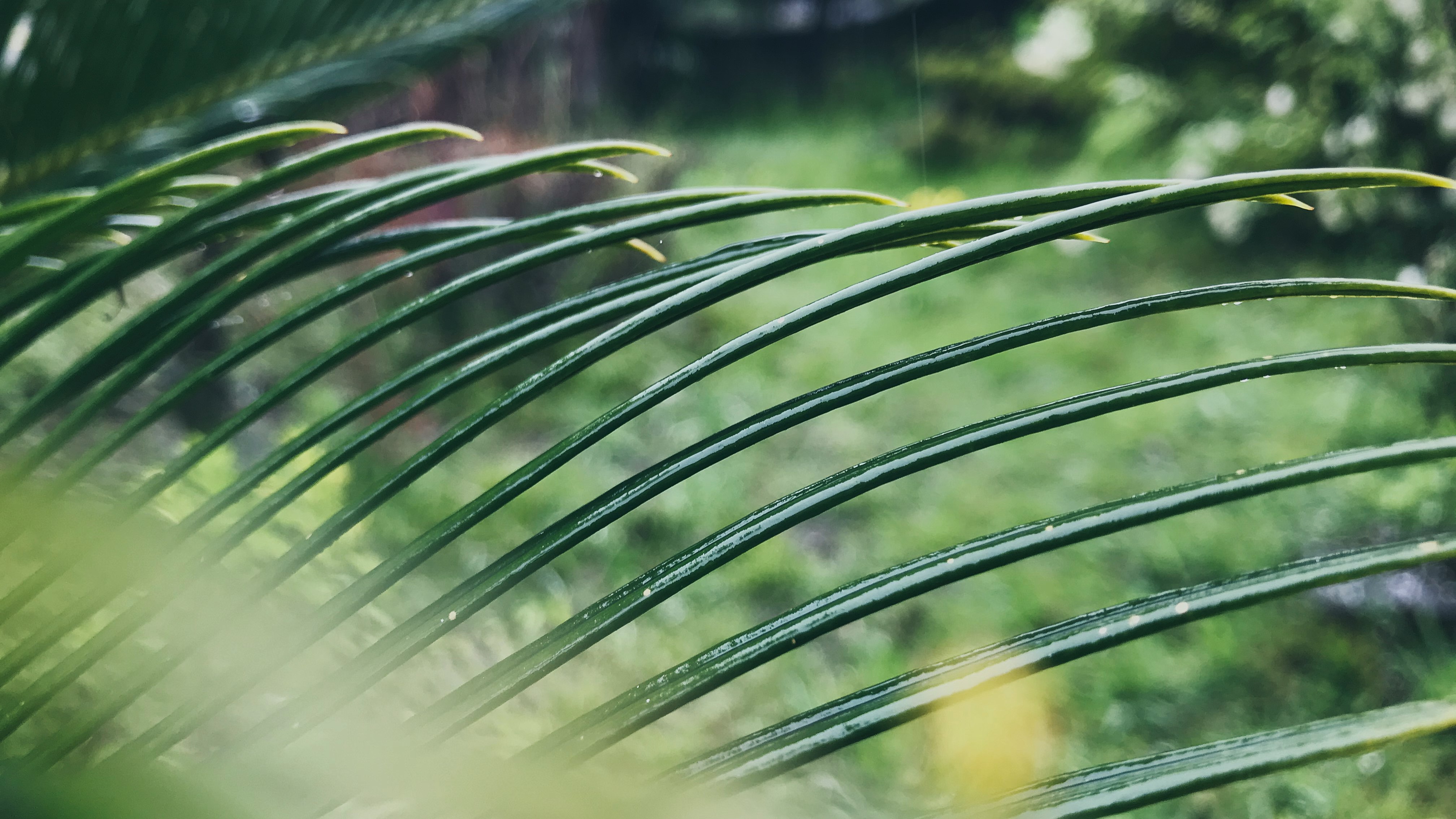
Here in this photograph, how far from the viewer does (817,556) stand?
7.91 ft

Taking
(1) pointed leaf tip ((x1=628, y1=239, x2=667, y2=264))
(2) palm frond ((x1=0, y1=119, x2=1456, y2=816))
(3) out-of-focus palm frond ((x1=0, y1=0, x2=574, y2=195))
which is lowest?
(2) palm frond ((x1=0, y1=119, x2=1456, y2=816))

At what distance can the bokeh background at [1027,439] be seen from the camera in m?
1.77

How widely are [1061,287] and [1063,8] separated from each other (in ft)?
6.09

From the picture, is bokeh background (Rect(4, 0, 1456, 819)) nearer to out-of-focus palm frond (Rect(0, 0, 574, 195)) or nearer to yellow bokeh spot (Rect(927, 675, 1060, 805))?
yellow bokeh spot (Rect(927, 675, 1060, 805))

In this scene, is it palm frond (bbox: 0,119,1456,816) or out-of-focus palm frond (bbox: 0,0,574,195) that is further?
out-of-focus palm frond (bbox: 0,0,574,195)

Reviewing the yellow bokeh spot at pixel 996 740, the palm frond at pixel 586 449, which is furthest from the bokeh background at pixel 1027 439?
the palm frond at pixel 586 449

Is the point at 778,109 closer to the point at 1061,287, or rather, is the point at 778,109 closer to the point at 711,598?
the point at 1061,287

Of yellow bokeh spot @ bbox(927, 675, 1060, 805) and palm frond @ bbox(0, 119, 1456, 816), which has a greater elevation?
yellow bokeh spot @ bbox(927, 675, 1060, 805)

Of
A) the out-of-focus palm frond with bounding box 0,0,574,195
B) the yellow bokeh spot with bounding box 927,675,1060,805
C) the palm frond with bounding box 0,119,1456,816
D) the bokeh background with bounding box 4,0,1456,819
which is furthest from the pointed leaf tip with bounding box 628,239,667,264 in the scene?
the yellow bokeh spot with bounding box 927,675,1060,805

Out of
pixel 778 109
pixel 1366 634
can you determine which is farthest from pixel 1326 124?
pixel 778 109

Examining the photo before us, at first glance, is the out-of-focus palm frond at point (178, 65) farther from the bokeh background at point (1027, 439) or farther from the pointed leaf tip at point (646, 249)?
the pointed leaf tip at point (646, 249)

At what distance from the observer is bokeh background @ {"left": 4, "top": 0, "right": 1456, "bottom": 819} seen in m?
1.77

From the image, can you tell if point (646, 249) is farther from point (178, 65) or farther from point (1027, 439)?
point (1027, 439)

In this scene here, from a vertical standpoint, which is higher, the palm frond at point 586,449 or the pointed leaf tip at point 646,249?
the pointed leaf tip at point 646,249
